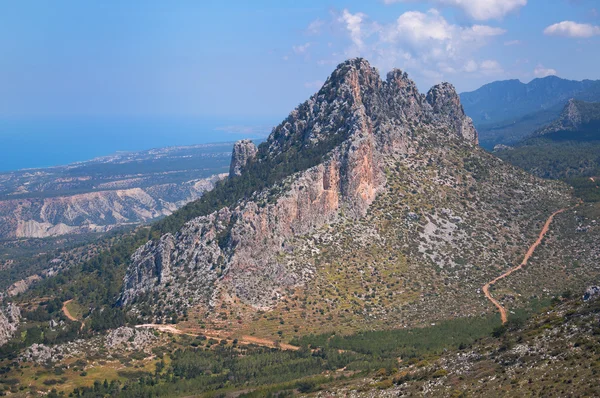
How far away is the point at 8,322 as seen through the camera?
114 m

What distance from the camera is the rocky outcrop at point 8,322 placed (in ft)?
350

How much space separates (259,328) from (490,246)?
2368 inches

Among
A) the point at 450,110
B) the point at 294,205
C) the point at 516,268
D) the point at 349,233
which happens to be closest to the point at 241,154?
the point at 294,205

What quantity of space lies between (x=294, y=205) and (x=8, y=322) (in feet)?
212

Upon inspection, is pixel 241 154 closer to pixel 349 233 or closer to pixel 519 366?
pixel 349 233

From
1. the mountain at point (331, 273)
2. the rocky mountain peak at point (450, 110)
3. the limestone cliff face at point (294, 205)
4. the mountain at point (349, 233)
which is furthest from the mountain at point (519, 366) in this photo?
the rocky mountain peak at point (450, 110)

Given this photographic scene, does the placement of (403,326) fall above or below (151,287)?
below

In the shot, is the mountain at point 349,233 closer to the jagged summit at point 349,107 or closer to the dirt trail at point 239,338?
the jagged summit at point 349,107

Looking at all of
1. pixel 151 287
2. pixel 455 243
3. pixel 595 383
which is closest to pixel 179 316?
pixel 151 287

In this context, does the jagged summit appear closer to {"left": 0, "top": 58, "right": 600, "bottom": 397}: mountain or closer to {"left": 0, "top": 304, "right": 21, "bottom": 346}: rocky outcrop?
{"left": 0, "top": 58, "right": 600, "bottom": 397}: mountain

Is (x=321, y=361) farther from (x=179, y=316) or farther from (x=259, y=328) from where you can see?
(x=179, y=316)

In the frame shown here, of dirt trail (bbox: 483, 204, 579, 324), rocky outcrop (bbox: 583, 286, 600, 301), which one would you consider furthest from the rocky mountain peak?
rocky outcrop (bbox: 583, 286, 600, 301)

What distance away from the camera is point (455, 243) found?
134m

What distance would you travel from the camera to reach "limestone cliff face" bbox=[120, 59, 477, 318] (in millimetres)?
120875
